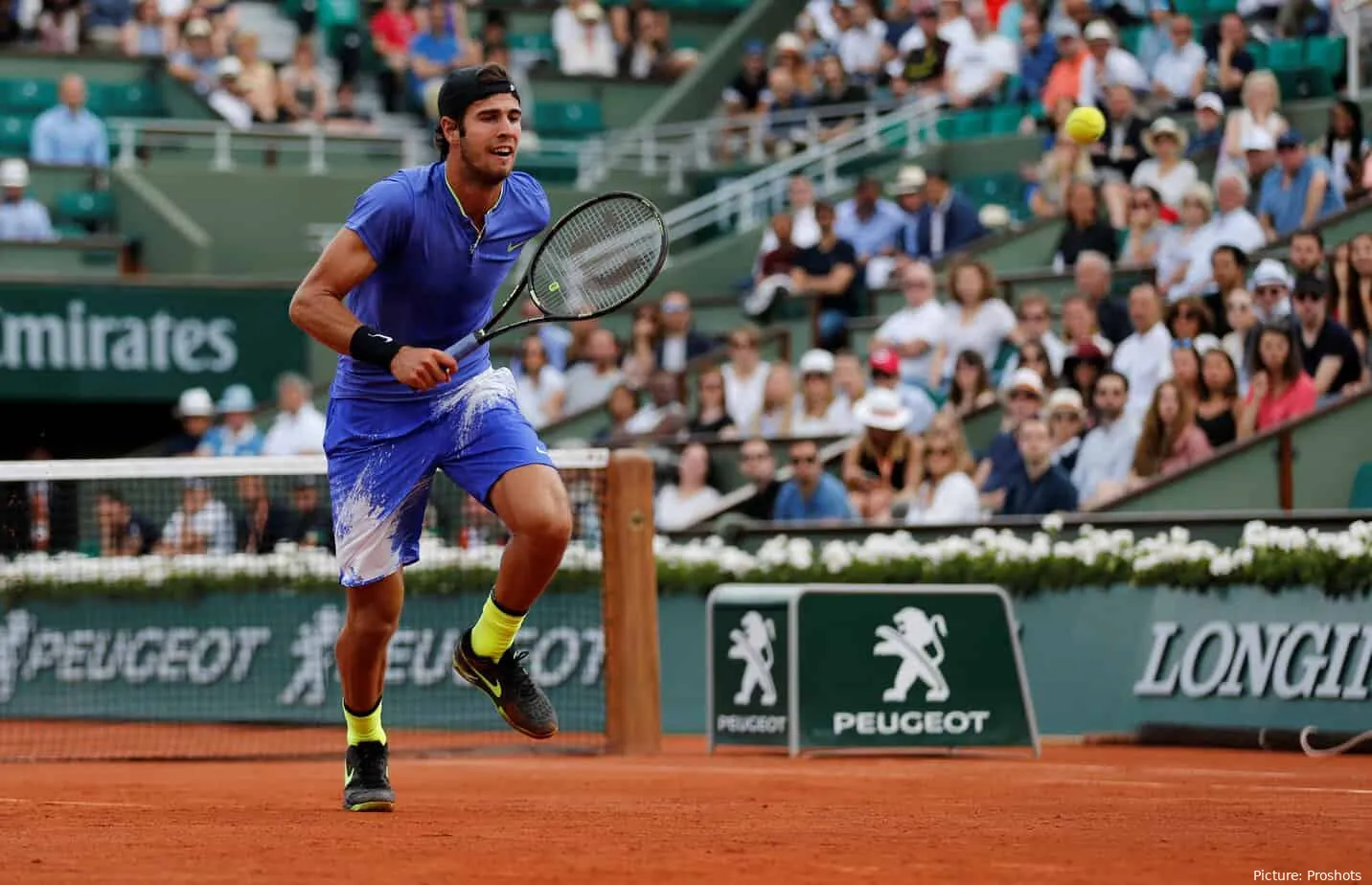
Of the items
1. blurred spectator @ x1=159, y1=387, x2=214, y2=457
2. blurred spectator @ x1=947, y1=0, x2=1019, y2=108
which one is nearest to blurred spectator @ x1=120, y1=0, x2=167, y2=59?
blurred spectator @ x1=159, y1=387, x2=214, y2=457

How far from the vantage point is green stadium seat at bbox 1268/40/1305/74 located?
19.0 metres

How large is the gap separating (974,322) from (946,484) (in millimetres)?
2298

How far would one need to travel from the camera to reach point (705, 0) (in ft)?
89.5

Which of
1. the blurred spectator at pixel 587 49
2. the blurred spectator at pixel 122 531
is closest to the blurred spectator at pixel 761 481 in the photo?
the blurred spectator at pixel 122 531

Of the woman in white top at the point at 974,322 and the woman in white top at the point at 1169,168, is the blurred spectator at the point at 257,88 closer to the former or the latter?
the woman in white top at the point at 974,322

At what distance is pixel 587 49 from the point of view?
25844mm

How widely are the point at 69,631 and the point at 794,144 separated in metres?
9.92

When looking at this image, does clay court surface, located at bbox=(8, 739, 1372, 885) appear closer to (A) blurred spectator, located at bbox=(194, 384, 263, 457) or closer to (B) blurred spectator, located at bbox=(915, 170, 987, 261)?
(A) blurred spectator, located at bbox=(194, 384, 263, 457)

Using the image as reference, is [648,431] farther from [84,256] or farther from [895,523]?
[84,256]

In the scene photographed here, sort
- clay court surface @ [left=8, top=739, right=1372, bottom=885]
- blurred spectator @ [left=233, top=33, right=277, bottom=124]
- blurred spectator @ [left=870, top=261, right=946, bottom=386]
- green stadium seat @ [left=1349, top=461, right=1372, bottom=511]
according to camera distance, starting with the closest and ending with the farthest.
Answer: clay court surface @ [left=8, top=739, right=1372, bottom=885] → green stadium seat @ [left=1349, top=461, right=1372, bottom=511] → blurred spectator @ [left=870, top=261, right=946, bottom=386] → blurred spectator @ [left=233, top=33, right=277, bottom=124]

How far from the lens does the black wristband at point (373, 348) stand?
724cm

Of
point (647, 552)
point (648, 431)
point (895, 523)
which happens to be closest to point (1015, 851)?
point (647, 552)

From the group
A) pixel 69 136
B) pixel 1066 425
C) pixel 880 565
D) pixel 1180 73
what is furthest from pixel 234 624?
pixel 69 136

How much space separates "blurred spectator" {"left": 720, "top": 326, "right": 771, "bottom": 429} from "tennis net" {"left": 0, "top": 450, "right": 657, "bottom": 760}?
2.87 m
